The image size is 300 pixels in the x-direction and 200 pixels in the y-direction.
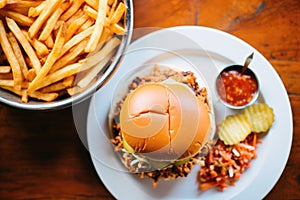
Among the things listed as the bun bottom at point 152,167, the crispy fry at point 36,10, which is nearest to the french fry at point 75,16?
the crispy fry at point 36,10

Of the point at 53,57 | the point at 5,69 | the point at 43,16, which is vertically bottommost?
the point at 5,69

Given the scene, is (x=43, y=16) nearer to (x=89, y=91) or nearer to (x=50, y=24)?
(x=50, y=24)

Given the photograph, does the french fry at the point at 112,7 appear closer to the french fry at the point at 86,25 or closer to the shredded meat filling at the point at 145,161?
the french fry at the point at 86,25

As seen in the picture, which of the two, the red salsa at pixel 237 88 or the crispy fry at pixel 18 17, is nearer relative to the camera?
the crispy fry at pixel 18 17

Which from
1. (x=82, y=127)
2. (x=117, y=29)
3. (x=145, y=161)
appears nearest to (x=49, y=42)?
(x=117, y=29)

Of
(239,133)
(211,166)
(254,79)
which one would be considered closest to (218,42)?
(254,79)

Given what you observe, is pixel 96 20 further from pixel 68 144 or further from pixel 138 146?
pixel 68 144
